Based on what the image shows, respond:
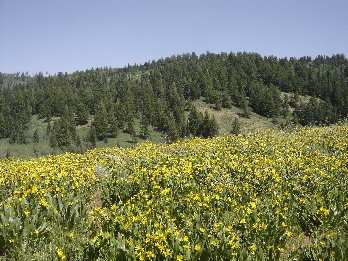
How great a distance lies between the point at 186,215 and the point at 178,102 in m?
124

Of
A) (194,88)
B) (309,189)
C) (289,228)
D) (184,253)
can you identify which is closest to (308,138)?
(309,189)

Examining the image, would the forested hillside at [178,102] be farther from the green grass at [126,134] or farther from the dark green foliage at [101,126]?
the green grass at [126,134]

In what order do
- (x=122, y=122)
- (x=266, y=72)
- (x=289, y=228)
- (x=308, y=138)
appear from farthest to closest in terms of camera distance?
1. (x=266, y=72)
2. (x=122, y=122)
3. (x=308, y=138)
4. (x=289, y=228)

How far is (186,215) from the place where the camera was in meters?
5.60

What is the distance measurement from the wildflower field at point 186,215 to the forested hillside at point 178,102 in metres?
93.8

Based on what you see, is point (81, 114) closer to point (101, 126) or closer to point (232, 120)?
point (101, 126)

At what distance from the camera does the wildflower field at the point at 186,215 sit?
3961 millimetres

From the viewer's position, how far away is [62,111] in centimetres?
13850

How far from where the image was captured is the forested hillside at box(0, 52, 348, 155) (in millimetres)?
114088

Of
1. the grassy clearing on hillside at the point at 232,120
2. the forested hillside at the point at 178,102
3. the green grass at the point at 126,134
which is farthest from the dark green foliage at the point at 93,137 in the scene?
the grassy clearing on hillside at the point at 232,120

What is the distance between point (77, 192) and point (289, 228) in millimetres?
5067

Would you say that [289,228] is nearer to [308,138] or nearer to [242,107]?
[308,138]

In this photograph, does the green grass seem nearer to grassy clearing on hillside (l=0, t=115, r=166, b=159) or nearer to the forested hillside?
grassy clearing on hillside (l=0, t=115, r=166, b=159)

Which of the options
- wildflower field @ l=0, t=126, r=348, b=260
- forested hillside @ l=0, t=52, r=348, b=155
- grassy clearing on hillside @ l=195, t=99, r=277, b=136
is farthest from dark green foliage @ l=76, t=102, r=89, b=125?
wildflower field @ l=0, t=126, r=348, b=260
